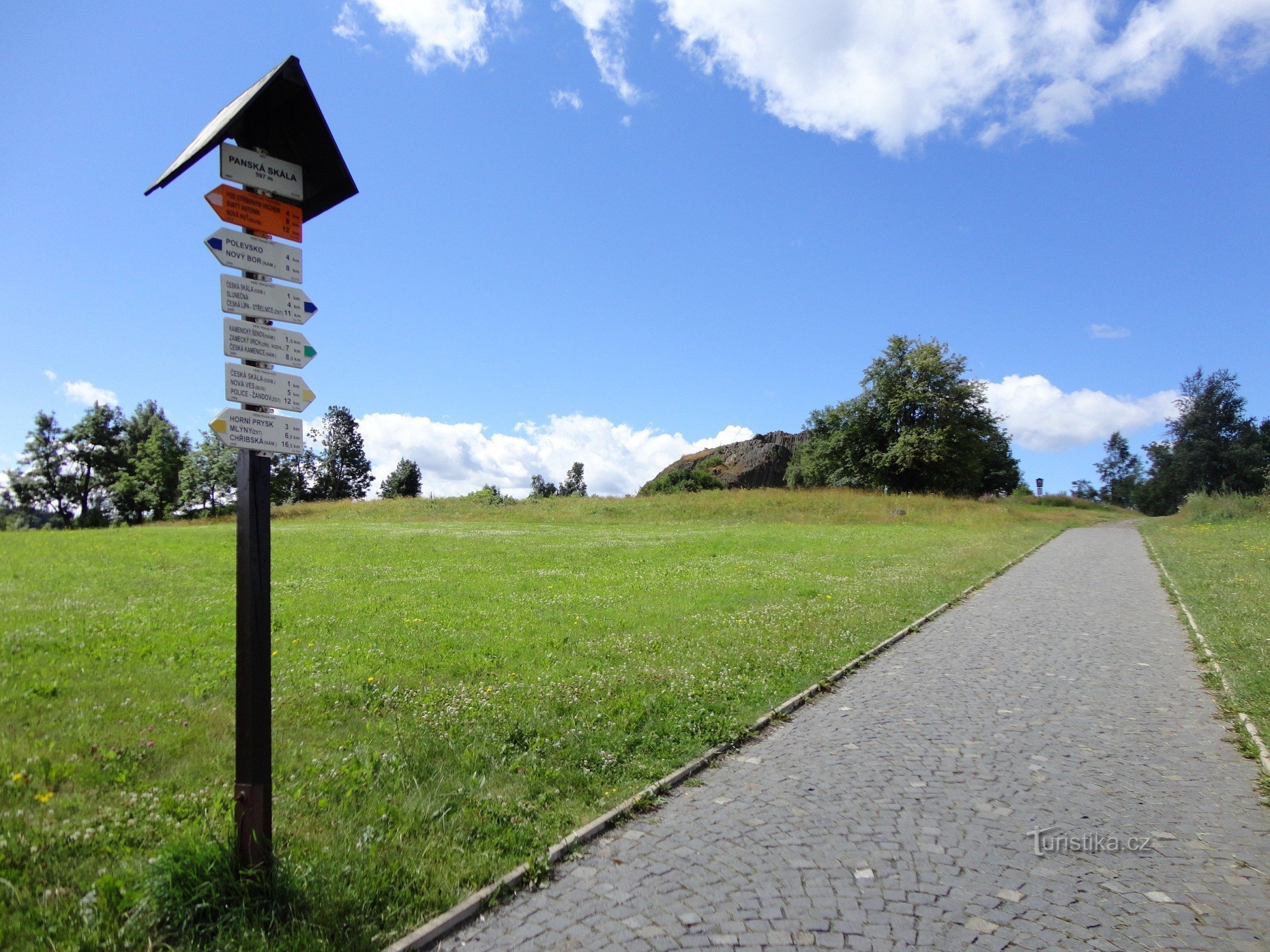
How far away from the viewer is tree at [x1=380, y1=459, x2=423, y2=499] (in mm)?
86438

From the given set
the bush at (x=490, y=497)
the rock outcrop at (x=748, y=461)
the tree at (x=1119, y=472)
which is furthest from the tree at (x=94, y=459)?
the tree at (x=1119, y=472)

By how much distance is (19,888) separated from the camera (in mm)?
3896

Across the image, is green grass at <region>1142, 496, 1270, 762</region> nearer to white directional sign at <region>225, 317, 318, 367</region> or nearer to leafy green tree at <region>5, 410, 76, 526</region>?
white directional sign at <region>225, 317, 318, 367</region>

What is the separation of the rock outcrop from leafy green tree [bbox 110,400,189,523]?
48974 millimetres

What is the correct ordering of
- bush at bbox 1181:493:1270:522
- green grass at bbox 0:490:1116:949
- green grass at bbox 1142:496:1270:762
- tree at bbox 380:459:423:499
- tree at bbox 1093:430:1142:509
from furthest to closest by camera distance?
tree at bbox 1093:430:1142:509, tree at bbox 380:459:423:499, bush at bbox 1181:493:1270:522, green grass at bbox 1142:496:1270:762, green grass at bbox 0:490:1116:949

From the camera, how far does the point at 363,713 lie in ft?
23.5

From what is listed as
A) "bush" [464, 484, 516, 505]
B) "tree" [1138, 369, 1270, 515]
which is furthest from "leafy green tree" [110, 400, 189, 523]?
"tree" [1138, 369, 1270, 515]

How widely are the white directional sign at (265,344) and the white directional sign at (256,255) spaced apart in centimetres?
35

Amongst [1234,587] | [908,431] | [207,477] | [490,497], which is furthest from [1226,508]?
[207,477]

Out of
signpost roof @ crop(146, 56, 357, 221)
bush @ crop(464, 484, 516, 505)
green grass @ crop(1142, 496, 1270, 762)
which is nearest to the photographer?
→ signpost roof @ crop(146, 56, 357, 221)

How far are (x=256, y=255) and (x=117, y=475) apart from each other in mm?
84094

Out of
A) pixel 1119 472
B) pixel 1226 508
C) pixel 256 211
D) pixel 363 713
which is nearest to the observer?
pixel 256 211

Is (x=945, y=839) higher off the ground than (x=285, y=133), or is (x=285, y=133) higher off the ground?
(x=285, y=133)

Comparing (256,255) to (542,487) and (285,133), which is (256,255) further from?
(542,487)
